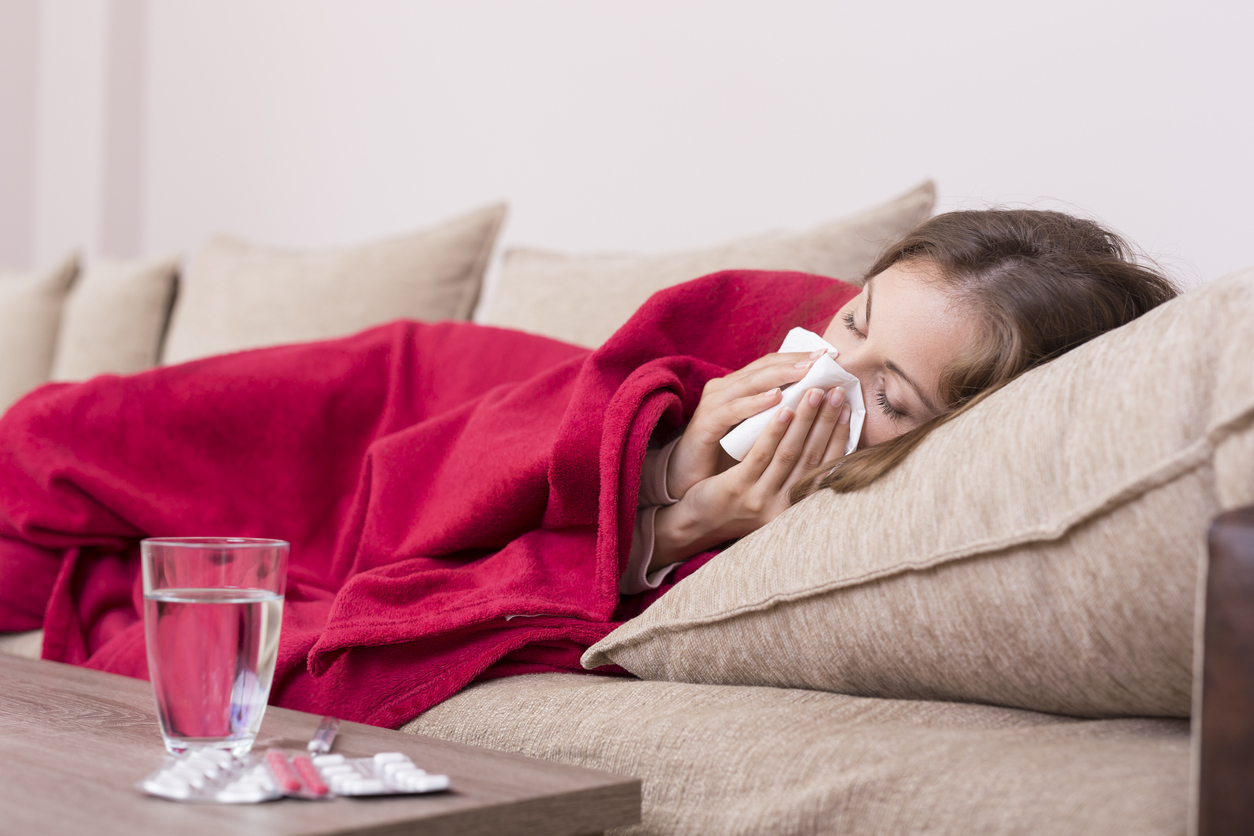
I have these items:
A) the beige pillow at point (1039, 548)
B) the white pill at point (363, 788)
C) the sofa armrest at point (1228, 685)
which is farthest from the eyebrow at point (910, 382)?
the white pill at point (363, 788)

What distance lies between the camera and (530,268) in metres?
1.59

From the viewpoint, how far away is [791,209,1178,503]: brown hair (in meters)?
0.88

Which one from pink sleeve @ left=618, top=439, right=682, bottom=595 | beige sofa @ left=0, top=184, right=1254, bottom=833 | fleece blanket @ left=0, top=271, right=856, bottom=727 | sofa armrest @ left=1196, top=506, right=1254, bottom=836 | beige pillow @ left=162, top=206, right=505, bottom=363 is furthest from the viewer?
beige pillow @ left=162, top=206, right=505, bottom=363

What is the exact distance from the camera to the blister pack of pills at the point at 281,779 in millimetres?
490

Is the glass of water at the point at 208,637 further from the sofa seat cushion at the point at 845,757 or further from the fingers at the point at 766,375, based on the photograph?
the fingers at the point at 766,375

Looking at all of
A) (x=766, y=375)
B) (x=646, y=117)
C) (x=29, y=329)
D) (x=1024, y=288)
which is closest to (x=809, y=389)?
(x=766, y=375)

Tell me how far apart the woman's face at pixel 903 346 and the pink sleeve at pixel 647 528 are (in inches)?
7.5

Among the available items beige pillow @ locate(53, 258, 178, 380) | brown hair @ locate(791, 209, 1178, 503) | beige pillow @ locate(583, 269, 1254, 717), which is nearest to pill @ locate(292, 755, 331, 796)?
beige pillow @ locate(583, 269, 1254, 717)

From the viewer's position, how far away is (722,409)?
0.92 m

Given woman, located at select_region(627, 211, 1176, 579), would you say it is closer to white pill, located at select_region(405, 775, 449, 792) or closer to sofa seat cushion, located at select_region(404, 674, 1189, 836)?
sofa seat cushion, located at select_region(404, 674, 1189, 836)

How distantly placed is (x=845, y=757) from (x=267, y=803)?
301 millimetres

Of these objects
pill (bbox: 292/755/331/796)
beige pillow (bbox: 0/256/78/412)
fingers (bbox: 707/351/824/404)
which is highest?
fingers (bbox: 707/351/824/404)

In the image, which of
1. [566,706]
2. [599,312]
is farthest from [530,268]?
[566,706]

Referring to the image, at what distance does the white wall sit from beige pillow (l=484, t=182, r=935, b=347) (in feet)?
0.75
